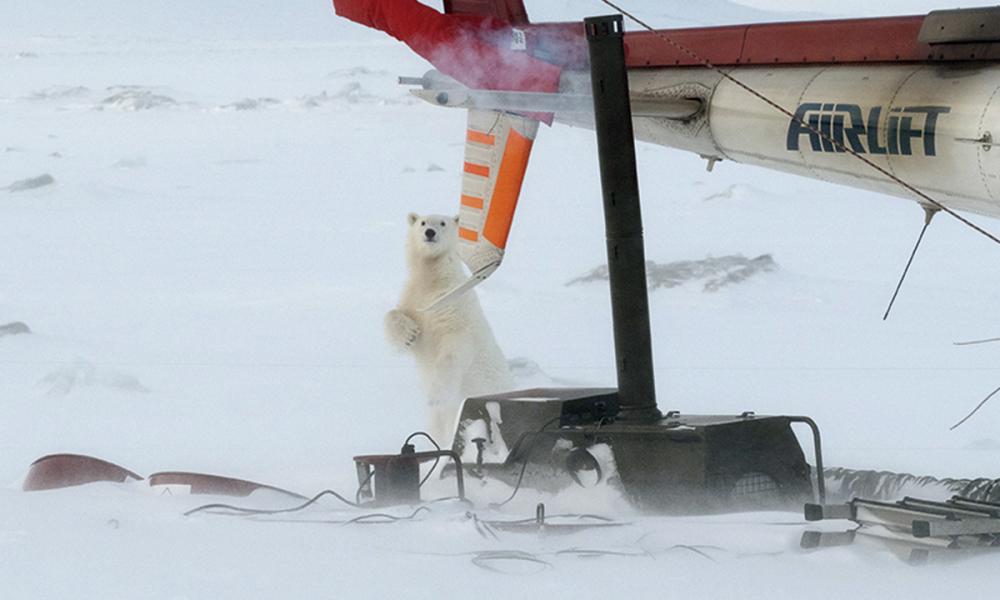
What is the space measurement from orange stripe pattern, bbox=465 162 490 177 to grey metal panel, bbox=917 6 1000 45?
3.28 meters

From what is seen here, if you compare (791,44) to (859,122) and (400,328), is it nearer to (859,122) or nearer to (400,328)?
(859,122)

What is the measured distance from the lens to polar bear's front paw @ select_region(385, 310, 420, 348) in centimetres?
1005

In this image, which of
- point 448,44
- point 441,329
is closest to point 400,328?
point 441,329

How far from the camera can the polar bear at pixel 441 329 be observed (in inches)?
396

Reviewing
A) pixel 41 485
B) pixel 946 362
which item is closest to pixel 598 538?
pixel 41 485

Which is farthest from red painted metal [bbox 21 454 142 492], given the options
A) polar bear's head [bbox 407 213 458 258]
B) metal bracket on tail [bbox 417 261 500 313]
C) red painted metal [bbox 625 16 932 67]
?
red painted metal [bbox 625 16 932 67]

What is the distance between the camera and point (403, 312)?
10.2 metres

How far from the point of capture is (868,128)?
28.2ft

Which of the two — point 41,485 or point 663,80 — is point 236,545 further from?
point 663,80

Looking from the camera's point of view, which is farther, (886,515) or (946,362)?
(946,362)

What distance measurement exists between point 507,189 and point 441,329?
45.2 inches

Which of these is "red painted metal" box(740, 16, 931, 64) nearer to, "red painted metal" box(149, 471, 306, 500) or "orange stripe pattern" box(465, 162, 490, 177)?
"orange stripe pattern" box(465, 162, 490, 177)

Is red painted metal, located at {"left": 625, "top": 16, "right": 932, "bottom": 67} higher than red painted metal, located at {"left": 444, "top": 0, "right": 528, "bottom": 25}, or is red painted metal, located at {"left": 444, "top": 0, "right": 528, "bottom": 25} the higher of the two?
red painted metal, located at {"left": 444, "top": 0, "right": 528, "bottom": 25}

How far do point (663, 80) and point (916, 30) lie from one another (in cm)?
209
